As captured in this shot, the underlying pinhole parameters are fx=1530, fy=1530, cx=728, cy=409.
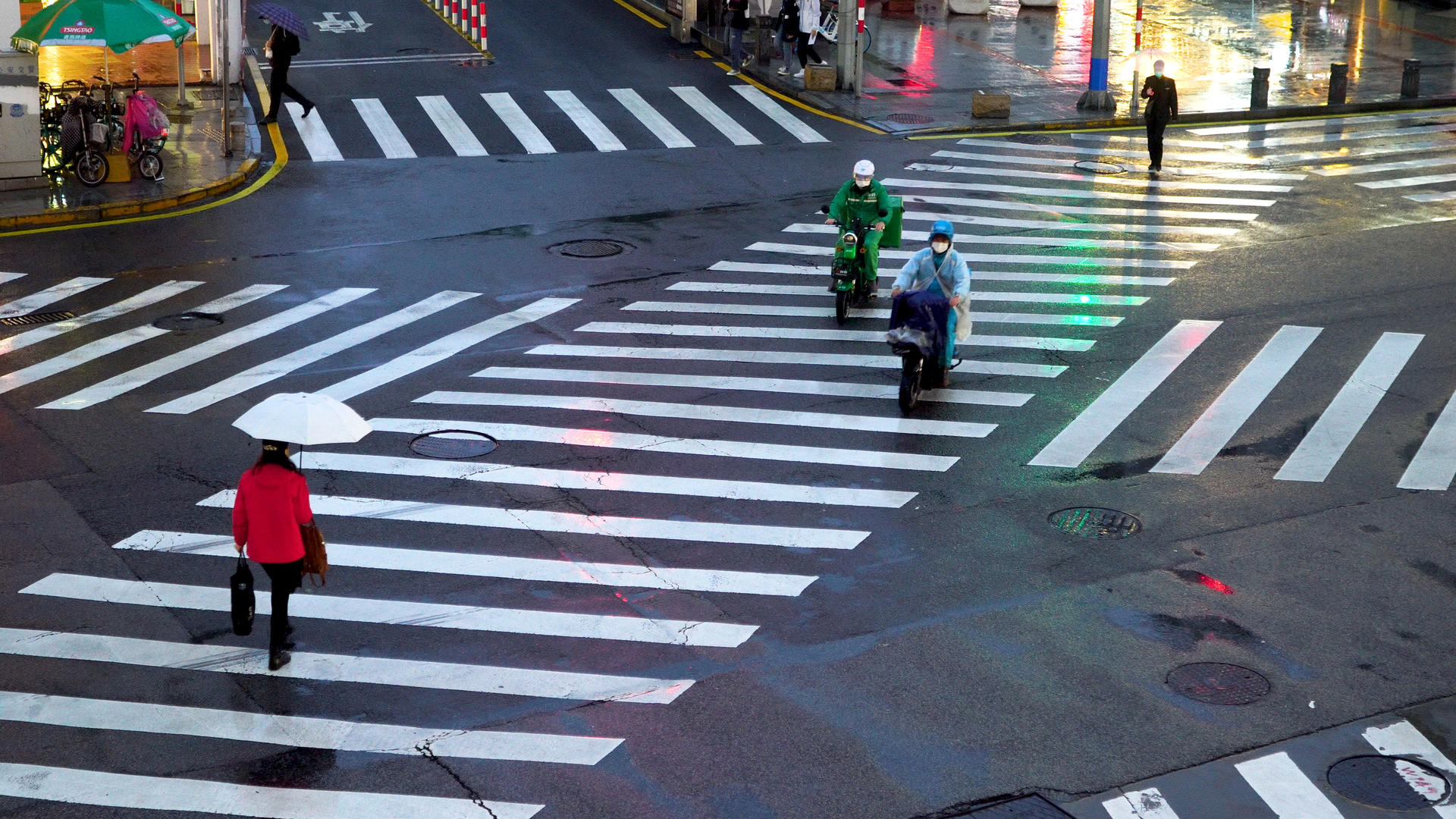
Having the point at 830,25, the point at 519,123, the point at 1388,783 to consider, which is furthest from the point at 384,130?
the point at 1388,783

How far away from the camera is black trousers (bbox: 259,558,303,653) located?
9.38 meters

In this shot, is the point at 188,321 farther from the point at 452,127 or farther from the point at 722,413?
the point at 452,127

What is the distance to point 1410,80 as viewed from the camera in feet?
101

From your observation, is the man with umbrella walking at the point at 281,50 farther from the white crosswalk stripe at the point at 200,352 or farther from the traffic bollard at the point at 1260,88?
the traffic bollard at the point at 1260,88

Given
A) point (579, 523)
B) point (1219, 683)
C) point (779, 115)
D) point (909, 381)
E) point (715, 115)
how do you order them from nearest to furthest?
point (1219, 683)
point (579, 523)
point (909, 381)
point (715, 115)
point (779, 115)

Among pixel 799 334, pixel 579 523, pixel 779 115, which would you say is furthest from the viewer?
pixel 779 115

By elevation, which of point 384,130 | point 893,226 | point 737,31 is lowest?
point 893,226

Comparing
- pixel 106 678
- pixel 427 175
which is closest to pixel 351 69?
pixel 427 175

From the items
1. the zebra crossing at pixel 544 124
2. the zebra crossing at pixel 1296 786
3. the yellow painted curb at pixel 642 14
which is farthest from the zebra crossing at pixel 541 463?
the yellow painted curb at pixel 642 14

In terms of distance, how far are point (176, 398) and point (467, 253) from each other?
19.0 ft

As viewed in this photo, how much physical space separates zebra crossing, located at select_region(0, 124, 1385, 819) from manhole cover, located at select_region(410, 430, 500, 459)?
0.12 meters

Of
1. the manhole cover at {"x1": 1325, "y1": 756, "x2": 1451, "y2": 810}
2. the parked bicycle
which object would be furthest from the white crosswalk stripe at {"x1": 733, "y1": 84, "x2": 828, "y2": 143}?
the manhole cover at {"x1": 1325, "y1": 756, "x2": 1451, "y2": 810}

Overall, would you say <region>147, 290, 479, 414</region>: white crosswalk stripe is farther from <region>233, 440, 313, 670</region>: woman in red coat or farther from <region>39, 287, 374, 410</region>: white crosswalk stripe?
<region>233, 440, 313, 670</region>: woman in red coat

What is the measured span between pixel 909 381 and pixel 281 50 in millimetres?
16382
